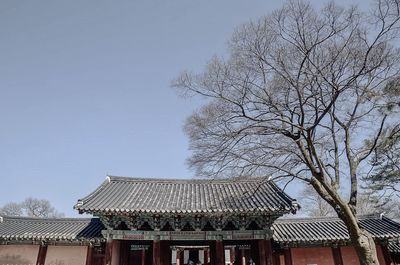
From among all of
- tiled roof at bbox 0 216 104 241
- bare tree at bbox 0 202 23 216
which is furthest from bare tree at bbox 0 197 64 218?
tiled roof at bbox 0 216 104 241

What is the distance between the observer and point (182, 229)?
1162 cm

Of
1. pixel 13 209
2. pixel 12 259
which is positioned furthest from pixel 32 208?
pixel 12 259

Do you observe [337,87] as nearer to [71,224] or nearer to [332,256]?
[332,256]

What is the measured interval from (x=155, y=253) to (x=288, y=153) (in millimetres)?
6638

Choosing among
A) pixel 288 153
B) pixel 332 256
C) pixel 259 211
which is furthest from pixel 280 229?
pixel 288 153

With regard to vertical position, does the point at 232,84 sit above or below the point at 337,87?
above

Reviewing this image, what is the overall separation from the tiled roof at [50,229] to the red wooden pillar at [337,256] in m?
11.1

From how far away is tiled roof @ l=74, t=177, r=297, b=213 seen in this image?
10.8 meters

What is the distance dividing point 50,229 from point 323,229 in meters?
13.7

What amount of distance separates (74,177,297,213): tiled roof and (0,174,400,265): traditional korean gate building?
0.04m

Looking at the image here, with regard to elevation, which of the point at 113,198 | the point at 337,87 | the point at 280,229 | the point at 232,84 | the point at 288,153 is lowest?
the point at 280,229

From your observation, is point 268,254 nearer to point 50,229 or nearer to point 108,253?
point 108,253

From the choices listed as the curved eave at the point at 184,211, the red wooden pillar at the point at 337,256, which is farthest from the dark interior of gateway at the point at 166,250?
the red wooden pillar at the point at 337,256

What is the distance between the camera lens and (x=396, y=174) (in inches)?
717
